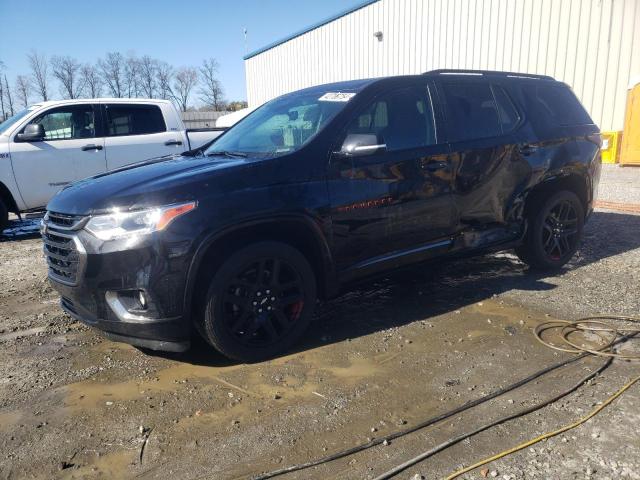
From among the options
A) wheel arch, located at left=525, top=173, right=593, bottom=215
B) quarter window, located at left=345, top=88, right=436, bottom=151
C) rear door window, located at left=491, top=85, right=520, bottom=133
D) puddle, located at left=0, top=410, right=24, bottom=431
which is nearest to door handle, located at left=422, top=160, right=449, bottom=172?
quarter window, located at left=345, top=88, right=436, bottom=151

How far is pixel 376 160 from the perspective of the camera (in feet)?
12.4

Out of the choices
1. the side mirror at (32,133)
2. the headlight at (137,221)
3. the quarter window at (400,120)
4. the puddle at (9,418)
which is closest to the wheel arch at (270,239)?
the headlight at (137,221)

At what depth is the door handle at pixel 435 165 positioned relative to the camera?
4.03 meters

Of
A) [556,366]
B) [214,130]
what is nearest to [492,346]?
[556,366]

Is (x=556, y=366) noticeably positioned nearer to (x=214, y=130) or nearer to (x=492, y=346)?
(x=492, y=346)

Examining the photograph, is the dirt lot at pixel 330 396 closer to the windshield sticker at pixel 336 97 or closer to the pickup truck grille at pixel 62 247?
the pickup truck grille at pixel 62 247

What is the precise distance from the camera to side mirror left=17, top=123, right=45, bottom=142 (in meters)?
7.35

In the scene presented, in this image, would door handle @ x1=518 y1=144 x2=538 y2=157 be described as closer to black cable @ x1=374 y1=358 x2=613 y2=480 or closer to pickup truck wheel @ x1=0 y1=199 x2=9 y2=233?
black cable @ x1=374 y1=358 x2=613 y2=480

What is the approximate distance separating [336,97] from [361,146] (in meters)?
0.70

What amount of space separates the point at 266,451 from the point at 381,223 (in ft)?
6.19

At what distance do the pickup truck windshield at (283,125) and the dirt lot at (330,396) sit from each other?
1.49 m

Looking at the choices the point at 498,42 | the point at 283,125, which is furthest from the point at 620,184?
the point at 283,125

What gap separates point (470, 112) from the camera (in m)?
4.48

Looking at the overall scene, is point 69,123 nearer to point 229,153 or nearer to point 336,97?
point 229,153
